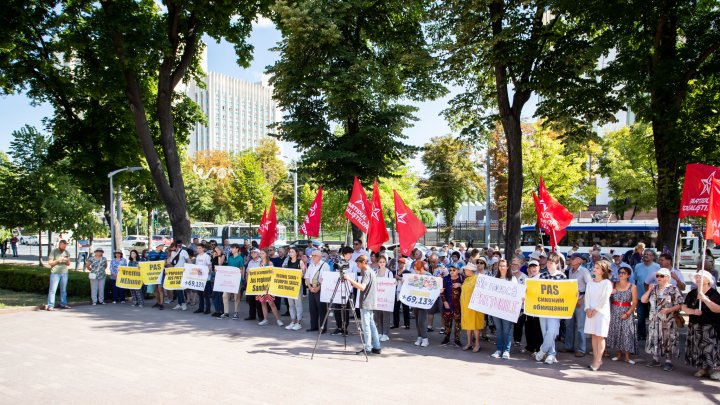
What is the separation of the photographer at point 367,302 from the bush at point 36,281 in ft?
37.4

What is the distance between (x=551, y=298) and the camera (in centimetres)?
974

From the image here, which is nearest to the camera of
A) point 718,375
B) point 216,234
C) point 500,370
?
point 718,375

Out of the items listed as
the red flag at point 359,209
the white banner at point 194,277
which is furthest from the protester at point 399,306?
the white banner at point 194,277

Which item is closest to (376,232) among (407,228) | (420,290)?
(407,228)

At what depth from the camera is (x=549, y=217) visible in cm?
1477

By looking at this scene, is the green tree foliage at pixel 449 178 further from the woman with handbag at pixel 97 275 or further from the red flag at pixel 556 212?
the woman with handbag at pixel 97 275

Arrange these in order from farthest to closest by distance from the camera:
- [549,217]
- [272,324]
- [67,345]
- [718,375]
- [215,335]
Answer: [549,217] → [272,324] → [215,335] → [67,345] → [718,375]

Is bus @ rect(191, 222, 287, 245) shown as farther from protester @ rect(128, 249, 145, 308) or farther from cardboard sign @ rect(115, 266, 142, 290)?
cardboard sign @ rect(115, 266, 142, 290)

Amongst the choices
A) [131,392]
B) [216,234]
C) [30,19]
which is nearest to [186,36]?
[30,19]

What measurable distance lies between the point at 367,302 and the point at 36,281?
1541 centimetres

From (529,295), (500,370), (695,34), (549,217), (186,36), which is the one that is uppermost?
(186,36)

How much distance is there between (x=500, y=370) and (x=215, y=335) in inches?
247

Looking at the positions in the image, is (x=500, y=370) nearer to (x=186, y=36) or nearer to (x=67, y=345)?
(x=67, y=345)

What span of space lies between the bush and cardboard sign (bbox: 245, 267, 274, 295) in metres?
7.16
